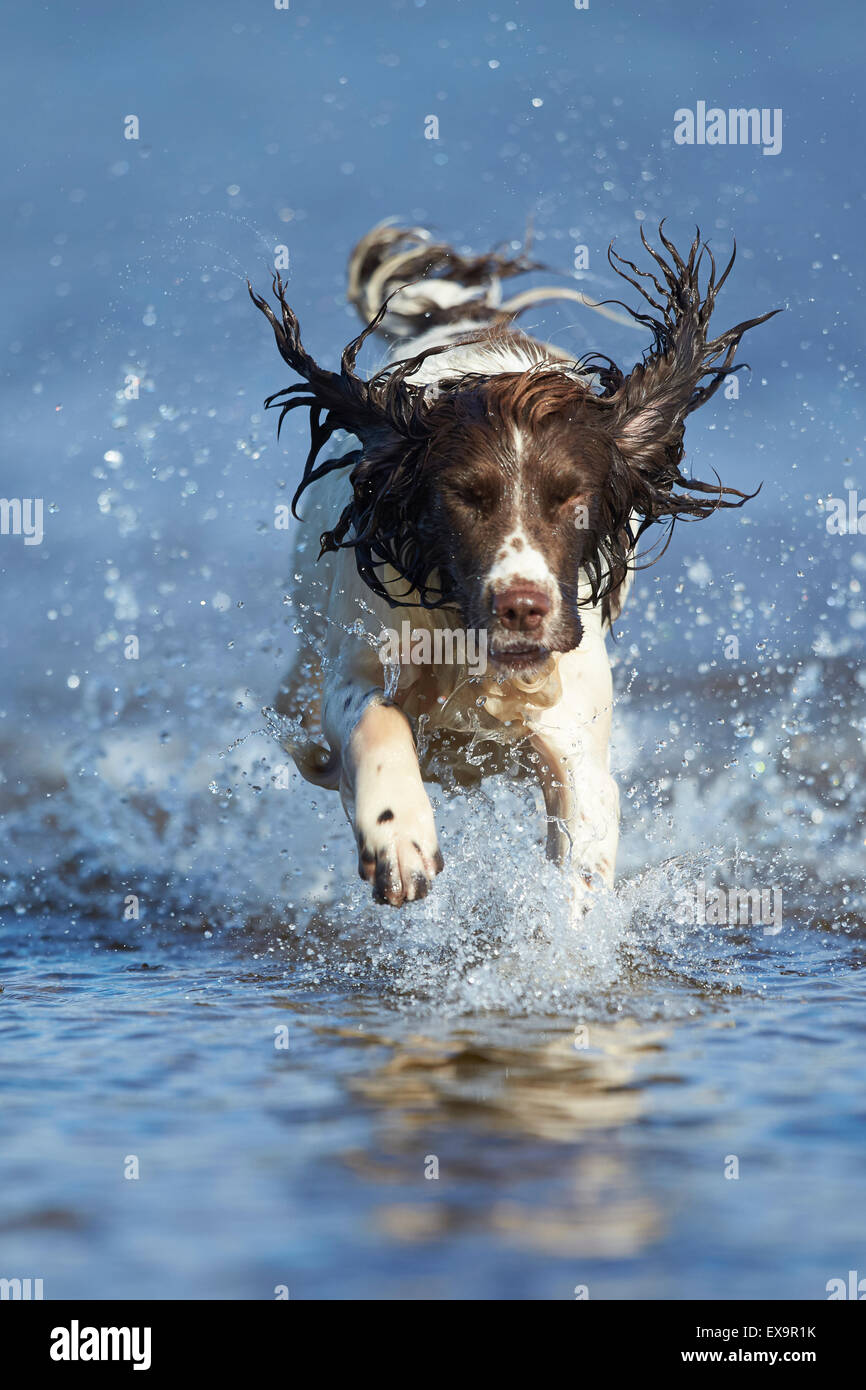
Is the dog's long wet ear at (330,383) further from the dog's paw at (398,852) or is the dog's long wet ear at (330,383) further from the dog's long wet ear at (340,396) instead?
the dog's paw at (398,852)

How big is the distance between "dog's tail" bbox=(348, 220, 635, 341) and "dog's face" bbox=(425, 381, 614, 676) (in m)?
1.53

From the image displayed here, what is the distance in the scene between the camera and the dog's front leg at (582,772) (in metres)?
4.84

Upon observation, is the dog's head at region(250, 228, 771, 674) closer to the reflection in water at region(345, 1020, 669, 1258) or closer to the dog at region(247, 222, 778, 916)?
the dog at region(247, 222, 778, 916)

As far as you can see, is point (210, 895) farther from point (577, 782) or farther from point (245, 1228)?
point (245, 1228)

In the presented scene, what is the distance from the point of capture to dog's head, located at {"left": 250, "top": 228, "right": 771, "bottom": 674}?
13.8 ft

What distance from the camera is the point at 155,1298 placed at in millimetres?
2391

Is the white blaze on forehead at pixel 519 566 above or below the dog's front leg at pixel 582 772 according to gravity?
above

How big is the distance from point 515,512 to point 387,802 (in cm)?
87

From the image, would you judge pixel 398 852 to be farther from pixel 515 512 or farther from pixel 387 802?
pixel 515 512
